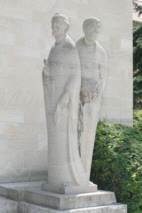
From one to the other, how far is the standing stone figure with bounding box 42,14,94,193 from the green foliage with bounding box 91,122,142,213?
1034 millimetres

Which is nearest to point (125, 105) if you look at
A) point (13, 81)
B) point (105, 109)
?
point (105, 109)

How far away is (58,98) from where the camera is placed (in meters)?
5.55

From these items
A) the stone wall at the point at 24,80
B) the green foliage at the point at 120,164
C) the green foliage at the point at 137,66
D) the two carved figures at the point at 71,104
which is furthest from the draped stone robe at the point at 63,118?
the green foliage at the point at 137,66

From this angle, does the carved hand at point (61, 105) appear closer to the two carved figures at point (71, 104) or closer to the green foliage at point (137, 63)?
the two carved figures at point (71, 104)

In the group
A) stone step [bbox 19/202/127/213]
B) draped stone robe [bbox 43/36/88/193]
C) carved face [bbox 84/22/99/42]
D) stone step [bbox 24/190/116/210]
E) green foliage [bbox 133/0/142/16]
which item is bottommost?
stone step [bbox 19/202/127/213]

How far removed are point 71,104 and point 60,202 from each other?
140 centimetres

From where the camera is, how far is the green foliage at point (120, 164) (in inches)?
248

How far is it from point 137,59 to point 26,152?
8124 mm

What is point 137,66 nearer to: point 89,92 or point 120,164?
point 120,164

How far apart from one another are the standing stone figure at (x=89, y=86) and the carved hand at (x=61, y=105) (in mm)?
341

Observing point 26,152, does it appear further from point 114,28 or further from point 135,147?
point 114,28

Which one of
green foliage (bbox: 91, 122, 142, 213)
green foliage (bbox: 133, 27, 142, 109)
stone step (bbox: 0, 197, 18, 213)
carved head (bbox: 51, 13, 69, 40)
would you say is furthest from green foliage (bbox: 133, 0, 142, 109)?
stone step (bbox: 0, 197, 18, 213)

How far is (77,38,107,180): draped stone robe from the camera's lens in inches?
226

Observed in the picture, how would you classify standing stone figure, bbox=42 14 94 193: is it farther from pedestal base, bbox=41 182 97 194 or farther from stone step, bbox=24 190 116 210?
stone step, bbox=24 190 116 210
